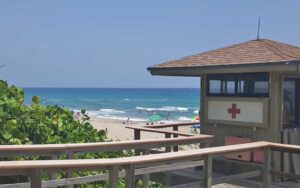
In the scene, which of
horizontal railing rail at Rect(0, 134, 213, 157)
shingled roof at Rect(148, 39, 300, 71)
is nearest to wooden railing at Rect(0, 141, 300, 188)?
horizontal railing rail at Rect(0, 134, 213, 157)

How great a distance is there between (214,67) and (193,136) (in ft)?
4.54

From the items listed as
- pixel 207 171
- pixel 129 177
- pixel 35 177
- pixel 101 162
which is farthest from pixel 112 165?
pixel 207 171

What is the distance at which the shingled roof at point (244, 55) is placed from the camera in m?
6.84

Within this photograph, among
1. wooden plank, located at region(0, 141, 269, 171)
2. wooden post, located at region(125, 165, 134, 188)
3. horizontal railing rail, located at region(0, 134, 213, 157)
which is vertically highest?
wooden plank, located at region(0, 141, 269, 171)

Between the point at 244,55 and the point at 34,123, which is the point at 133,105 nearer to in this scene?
the point at 244,55

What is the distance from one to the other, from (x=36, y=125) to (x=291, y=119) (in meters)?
4.22

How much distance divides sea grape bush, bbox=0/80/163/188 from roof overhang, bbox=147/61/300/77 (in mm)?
1846

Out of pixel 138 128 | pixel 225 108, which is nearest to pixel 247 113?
pixel 225 108

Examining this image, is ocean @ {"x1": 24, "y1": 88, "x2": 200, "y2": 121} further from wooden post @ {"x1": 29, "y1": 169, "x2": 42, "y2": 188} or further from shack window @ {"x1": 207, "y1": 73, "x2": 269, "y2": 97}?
wooden post @ {"x1": 29, "y1": 169, "x2": 42, "y2": 188}

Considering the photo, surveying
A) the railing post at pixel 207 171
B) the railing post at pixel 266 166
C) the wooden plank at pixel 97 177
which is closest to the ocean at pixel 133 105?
the railing post at pixel 266 166

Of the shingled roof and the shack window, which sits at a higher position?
the shingled roof

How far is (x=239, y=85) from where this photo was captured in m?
7.52

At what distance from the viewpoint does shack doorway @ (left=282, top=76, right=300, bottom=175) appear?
722 centimetres

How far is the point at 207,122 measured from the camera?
8.09 metres
